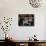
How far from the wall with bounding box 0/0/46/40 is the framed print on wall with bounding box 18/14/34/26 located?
0.41 feet

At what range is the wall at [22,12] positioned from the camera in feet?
16.9

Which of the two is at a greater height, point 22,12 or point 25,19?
point 22,12

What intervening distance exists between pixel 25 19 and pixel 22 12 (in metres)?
0.32

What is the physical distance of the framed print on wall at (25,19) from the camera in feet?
17.1

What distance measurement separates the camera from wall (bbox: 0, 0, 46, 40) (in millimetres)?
5148

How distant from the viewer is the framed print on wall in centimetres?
520

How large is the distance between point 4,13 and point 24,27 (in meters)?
1.03

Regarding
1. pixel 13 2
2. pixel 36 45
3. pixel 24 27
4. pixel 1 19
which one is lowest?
pixel 36 45

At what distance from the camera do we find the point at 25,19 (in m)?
5.23

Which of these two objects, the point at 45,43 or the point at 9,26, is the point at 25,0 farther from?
the point at 45,43

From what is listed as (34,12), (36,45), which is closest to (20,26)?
(34,12)

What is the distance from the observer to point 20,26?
5.21 metres

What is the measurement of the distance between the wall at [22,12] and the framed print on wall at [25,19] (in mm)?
126

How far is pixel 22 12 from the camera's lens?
17.1 feet
